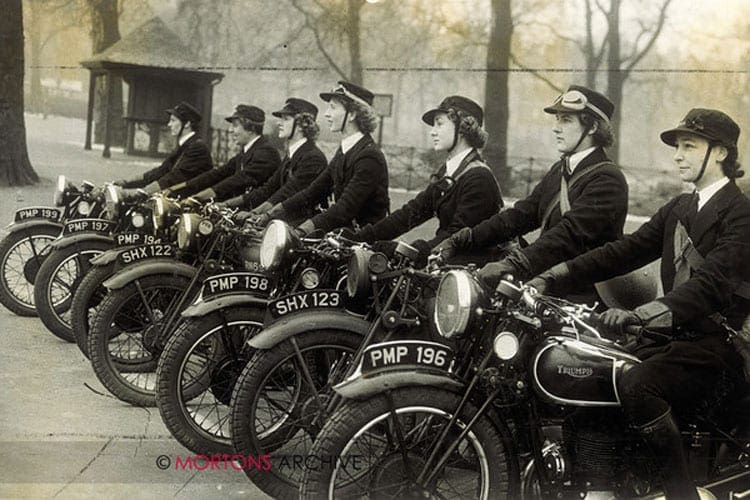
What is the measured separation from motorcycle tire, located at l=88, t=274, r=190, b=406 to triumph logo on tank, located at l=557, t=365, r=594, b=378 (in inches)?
103

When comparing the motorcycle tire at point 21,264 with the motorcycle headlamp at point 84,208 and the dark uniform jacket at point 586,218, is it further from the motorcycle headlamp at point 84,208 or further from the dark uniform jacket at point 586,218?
the dark uniform jacket at point 586,218

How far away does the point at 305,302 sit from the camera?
395 centimetres

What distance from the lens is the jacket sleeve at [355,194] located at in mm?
5270

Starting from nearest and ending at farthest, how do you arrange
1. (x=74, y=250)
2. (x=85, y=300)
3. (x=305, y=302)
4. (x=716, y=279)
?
(x=716, y=279)
(x=305, y=302)
(x=85, y=300)
(x=74, y=250)

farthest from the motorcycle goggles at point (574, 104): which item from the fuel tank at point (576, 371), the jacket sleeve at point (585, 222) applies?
the fuel tank at point (576, 371)

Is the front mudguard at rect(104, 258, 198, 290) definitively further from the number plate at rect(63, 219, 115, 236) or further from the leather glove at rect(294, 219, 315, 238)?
the number plate at rect(63, 219, 115, 236)

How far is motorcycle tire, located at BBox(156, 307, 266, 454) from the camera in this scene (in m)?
4.38

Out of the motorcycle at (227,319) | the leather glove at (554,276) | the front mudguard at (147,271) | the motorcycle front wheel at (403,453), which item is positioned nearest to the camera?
the motorcycle front wheel at (403,453)

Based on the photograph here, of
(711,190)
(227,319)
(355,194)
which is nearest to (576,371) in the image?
(711,190)

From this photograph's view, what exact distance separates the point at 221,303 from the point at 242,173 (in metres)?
2.91

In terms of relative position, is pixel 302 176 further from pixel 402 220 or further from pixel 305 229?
pixel 402 220

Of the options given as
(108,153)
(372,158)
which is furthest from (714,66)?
(108,153)

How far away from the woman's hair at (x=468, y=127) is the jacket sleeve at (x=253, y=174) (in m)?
2.50

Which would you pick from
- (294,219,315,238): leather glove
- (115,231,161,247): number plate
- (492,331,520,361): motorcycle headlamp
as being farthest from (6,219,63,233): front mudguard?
(492,331,520,361): motorcycle headlamp
